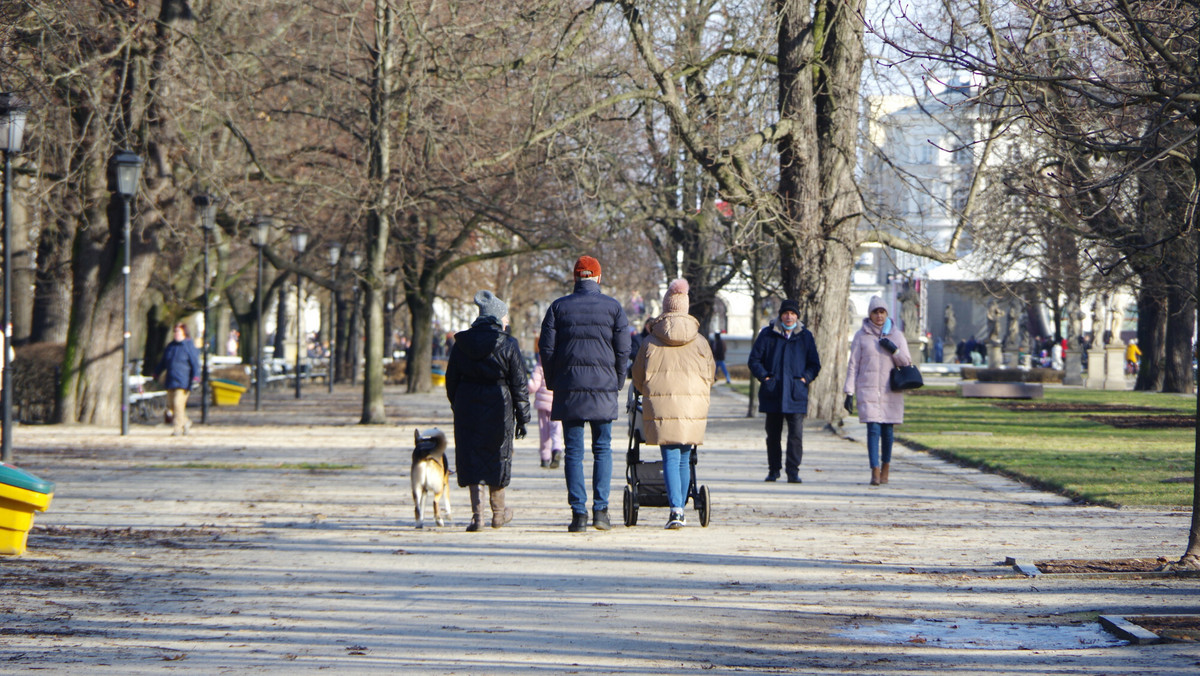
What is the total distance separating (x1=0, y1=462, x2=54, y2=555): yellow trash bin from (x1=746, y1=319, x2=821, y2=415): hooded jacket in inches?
282

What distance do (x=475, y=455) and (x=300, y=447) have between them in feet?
29.9

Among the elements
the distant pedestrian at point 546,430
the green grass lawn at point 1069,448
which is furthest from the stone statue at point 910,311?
the distant pedestrian at point 546,430

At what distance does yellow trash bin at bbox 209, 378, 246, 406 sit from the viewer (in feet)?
98.6

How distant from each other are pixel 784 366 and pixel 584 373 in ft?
13.6

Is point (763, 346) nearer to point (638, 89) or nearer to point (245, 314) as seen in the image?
point (638, 89)

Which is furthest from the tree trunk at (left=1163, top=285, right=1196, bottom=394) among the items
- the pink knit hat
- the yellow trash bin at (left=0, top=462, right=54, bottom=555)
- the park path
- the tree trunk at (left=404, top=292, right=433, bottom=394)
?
the yellow trash bin at (left=0, top=462, right=54, bottom=555)

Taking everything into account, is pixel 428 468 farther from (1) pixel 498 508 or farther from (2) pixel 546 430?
(2) pixel 546 430

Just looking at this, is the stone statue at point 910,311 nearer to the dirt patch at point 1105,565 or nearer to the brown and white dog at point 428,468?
the brown and white dog at point 428,468

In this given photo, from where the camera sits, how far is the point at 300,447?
1856 centimetres

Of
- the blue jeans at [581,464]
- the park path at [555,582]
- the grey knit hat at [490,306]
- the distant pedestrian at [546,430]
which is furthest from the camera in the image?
the distant pedestrian at [546,430]

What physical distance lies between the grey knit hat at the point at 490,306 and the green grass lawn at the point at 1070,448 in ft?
18.0

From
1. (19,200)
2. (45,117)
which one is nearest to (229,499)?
(45,117)

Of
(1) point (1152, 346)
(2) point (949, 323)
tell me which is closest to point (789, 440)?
(1) point (1152, 346)

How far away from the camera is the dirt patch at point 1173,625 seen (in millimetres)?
6055
